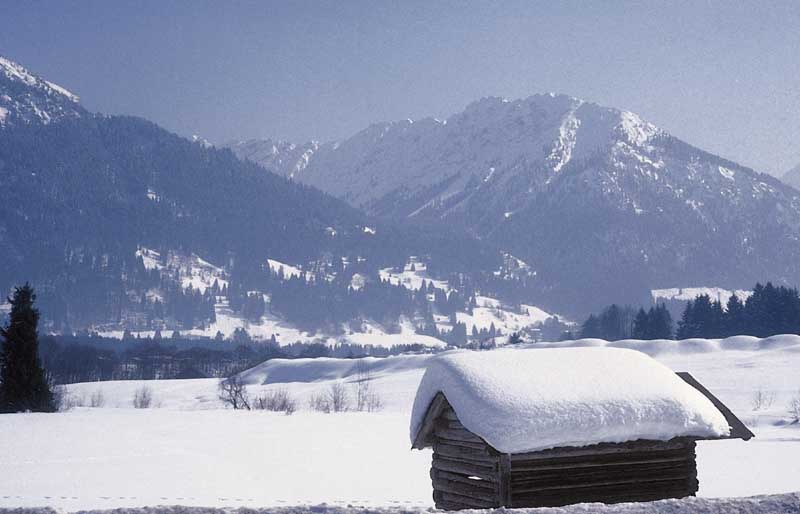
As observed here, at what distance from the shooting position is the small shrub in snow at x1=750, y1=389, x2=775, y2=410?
200ft

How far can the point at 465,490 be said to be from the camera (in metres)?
13.9

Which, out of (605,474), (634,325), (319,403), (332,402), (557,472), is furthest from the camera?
(634,325)

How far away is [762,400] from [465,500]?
5548 centimetres

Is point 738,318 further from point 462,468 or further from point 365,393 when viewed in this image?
point 462,468

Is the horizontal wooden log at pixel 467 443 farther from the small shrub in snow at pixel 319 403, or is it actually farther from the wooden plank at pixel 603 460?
the small shrub in snow at pixel 319 403

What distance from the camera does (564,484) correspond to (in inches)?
514

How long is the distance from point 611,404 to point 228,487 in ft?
55.4

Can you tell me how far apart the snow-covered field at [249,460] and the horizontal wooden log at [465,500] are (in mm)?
2964

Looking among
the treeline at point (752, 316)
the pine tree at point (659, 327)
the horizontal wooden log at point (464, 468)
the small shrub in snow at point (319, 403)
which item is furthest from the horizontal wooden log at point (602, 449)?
the pine tree at point (659, 327)

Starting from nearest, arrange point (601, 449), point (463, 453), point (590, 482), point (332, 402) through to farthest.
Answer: point (601, 449)
point (590, 482)
point (463, 453)
point (332, 402)

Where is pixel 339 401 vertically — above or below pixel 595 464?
below

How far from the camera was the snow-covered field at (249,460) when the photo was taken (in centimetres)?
2466

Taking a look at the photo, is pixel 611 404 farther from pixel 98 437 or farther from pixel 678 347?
pixel 678 347

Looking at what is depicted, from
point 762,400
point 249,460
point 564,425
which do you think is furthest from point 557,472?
point 762,400
